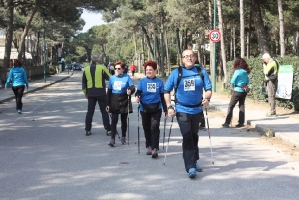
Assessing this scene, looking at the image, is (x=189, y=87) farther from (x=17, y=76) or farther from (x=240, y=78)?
(x=17, y=76)

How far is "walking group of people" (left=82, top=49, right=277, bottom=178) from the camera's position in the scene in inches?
250

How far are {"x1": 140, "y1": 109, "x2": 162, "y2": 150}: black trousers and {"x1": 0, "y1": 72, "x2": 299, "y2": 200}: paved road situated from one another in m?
0.29

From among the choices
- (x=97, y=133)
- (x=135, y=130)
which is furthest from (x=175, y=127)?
(x=97, y=133)

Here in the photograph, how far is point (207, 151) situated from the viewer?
8406mm

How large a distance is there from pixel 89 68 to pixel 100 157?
9.76 feet

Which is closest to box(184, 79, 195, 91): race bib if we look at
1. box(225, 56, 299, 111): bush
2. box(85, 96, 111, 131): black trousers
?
box(85, 96, 111, 131): black trousers

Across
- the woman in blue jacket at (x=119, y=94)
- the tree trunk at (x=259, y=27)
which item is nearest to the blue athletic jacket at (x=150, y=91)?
the woman in blue jacket at (x=119, y=94)

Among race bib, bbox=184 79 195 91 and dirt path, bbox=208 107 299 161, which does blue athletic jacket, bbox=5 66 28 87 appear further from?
race bib, bbox=184 79 195 91

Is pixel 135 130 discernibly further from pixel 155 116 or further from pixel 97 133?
pixel 155 116

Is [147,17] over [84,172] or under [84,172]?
over

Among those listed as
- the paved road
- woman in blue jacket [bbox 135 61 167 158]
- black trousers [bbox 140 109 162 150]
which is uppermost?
woman in blue jacket [bbox 135 61 167 158]

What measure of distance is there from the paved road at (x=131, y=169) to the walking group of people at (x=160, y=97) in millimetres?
371

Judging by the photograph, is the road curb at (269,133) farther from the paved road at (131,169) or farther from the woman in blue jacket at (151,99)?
the woman in blue jacket at (151,99)

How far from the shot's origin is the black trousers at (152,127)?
7.86 metres
